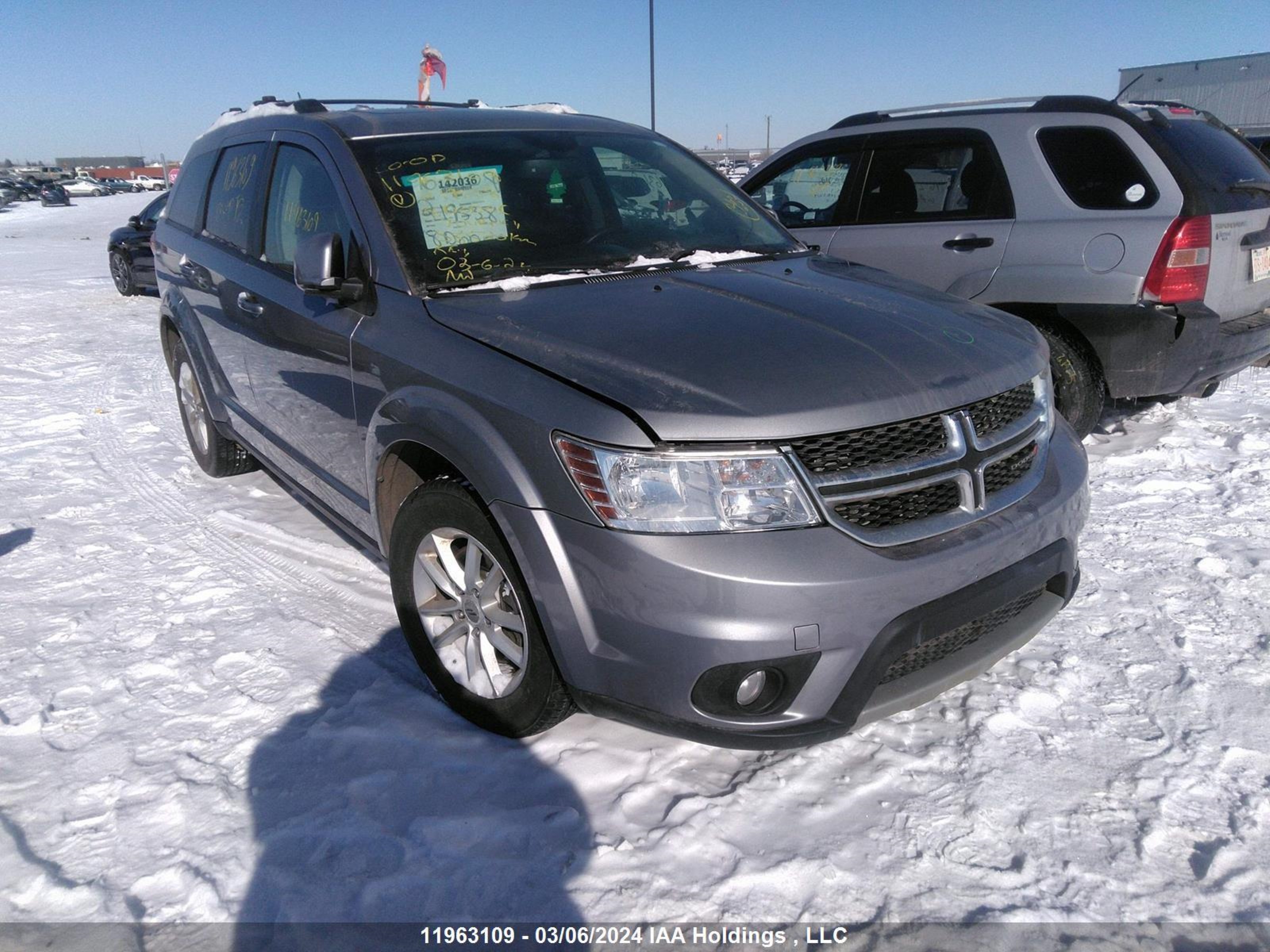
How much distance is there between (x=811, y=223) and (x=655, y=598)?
4369 millimetres

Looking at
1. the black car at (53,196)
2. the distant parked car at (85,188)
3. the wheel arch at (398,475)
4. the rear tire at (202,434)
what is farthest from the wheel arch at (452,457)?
the distant parked car at (85,188)

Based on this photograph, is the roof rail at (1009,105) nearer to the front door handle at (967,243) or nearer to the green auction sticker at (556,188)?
the front door handle at (967,243)

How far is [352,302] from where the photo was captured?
3105mm

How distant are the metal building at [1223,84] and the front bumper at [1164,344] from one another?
38.5 metres

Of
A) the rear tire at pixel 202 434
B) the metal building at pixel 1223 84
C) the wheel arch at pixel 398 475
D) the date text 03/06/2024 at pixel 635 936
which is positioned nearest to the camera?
the date text 03/06/2024 at pixel 635 936

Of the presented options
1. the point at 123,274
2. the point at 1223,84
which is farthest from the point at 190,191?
the point at 1223,84

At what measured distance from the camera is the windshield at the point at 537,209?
310cm

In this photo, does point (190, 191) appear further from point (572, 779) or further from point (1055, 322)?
point (1055, 322)

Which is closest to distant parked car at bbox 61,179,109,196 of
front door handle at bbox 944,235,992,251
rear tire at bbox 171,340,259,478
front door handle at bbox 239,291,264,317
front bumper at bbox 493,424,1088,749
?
rear tire at bbox 171,340,259,478

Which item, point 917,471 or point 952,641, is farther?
point 952,641

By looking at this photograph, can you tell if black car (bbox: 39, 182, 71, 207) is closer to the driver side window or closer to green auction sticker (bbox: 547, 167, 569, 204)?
the driver side window

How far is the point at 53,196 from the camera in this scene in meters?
47.4

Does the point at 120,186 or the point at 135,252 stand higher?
the point at 120,186

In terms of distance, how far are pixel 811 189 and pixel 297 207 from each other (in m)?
3.54
